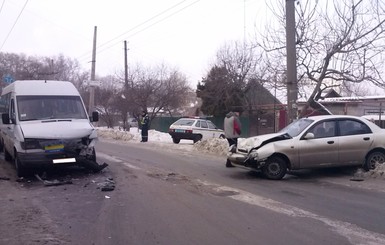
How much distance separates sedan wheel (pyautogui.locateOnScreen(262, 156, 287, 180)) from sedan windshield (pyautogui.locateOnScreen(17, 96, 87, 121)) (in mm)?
5093

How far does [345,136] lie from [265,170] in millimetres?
2333

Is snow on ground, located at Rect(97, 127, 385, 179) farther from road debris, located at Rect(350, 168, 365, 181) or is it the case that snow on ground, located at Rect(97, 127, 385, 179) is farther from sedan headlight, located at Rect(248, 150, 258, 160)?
sedan headlight, located at Rect(248, 150, 258, 160)

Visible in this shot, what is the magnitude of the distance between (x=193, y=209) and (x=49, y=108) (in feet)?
19.6

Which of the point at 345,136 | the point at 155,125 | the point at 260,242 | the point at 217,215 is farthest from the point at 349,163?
the point at 155,125

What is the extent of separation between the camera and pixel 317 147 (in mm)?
10875

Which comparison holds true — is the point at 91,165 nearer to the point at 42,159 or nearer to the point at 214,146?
the point at 42,159

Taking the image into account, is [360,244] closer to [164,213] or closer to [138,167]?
[164,213]

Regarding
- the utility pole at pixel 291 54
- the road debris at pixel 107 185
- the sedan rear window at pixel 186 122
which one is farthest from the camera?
the sedan rear window at pixel 186 122

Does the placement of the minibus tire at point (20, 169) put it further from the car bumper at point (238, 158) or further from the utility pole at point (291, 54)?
the utility pole at point (291, 54)

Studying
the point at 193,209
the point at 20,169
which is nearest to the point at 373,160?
the point at 193,209

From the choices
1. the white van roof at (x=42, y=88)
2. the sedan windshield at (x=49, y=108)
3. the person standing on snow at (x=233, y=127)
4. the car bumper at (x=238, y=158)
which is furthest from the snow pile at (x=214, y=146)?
the white van roof at (x=42, y=88)

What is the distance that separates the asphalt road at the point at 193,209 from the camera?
576 cm

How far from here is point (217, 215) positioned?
6875mm

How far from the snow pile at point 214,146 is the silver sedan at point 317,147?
567 centimetres
